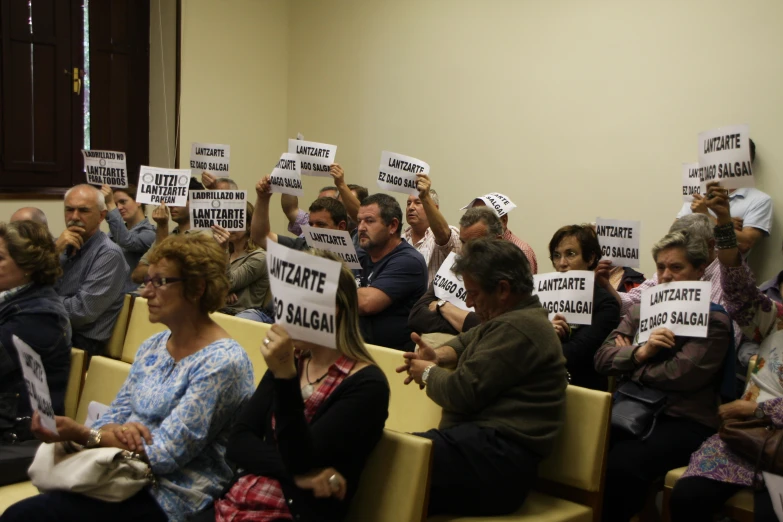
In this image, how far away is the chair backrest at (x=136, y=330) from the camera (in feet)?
13.5

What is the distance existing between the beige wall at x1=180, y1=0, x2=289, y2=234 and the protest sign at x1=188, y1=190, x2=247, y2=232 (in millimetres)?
3526

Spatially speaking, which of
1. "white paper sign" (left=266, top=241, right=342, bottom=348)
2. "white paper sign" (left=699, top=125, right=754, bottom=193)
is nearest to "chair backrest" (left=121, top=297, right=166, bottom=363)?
"white paper sign" (left=266, top=241, right=342, bottom=348)

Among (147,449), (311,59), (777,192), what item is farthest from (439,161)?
(147,449)

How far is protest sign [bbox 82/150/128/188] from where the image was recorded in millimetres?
6379

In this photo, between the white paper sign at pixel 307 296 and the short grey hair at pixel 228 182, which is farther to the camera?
the short grey hair at pixel 228 182

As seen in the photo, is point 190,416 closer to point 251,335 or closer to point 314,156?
point 251,335

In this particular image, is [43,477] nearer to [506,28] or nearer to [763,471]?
[763,471]

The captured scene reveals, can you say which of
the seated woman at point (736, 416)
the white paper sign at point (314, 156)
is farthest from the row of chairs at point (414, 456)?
the white paper sign at point (314, 156)

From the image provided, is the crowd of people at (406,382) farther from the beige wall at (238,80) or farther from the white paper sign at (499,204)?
the beige wall at (238,80)

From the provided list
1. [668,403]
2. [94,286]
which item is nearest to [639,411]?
[668,403]

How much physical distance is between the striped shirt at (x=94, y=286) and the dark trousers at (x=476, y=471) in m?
2.38

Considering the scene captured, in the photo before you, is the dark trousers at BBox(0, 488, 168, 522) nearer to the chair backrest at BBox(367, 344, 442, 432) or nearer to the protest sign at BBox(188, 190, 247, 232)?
the chair backrest at BBox(367, 344, 442, 432)

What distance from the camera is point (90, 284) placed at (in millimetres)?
4359

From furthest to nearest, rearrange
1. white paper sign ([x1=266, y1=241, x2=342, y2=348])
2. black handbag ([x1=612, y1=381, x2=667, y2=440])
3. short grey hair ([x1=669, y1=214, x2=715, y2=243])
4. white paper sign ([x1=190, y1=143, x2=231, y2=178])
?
white paper sign ([x1=190, y1=143, x2=231, y2=178]) < short grey hair ([x1=669, y1=214, x2=715, y2=243]) < black handbag ([x1=612, y1=381, x2=667, y2=440]) < white paper sign ([x1=266, y1=241, x2=342, y2=348])
